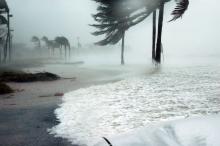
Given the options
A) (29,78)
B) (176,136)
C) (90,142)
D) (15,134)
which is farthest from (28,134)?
(29,78)

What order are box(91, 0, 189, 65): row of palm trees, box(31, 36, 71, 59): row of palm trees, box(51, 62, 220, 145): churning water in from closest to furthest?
box(51, 62, 220, 145): churning water
box(91, 0, 189, 65): row of palm trees
box(31, 36, 71, 59): row of palm trees

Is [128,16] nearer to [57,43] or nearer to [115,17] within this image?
[115,17]

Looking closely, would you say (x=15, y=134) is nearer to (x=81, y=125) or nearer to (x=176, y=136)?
(x=81, y=125)

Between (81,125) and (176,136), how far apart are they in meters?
4.92

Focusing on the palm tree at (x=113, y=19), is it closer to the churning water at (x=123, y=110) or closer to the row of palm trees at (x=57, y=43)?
the churning water at (x=123, y=110)

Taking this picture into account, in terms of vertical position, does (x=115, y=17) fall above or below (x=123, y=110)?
above

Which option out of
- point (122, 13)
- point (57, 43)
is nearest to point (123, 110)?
point (122, 13)

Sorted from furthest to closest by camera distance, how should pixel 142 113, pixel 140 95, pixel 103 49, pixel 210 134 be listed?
pixel 103 49, pixel 140 95, pixel 142 113, pixel 210 134

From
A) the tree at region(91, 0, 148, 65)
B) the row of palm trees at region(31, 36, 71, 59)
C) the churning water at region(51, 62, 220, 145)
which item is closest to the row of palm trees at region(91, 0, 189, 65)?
the tree at region(91, 0, 148, 65)

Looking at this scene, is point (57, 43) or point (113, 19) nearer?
point (113, 19)

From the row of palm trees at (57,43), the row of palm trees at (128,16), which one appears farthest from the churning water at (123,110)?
the row of palm trees at (57,43)

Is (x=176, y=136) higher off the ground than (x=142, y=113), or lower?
higher

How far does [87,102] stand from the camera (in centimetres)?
1028

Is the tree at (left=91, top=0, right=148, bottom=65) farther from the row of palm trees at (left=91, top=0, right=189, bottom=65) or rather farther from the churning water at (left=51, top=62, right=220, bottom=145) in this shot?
the churning water at (left=51, top=62, right=220, bottom=145)
